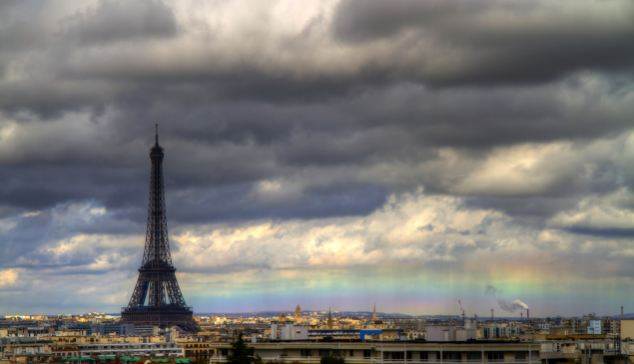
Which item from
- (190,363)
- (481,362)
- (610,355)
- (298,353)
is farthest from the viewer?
(190,363)

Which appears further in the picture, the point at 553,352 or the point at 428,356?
the point at 553,352

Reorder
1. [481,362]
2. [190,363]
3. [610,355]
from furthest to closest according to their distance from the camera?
1. [190,363]
2. [610,355]
3. [481,362]

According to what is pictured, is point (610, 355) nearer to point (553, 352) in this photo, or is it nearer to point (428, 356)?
point (553, 352)

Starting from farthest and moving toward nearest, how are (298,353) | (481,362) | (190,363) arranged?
(190,363) → (298,353) → (481,362)

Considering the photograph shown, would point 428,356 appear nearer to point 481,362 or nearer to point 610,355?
point 481,362

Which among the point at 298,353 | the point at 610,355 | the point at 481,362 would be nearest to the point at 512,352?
the point at 481,362

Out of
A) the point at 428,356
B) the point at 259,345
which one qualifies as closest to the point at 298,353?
the point at 259,345

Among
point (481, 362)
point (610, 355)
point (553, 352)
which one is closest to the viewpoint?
point (481, 362)

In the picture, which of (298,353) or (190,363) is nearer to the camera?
(298,353)
